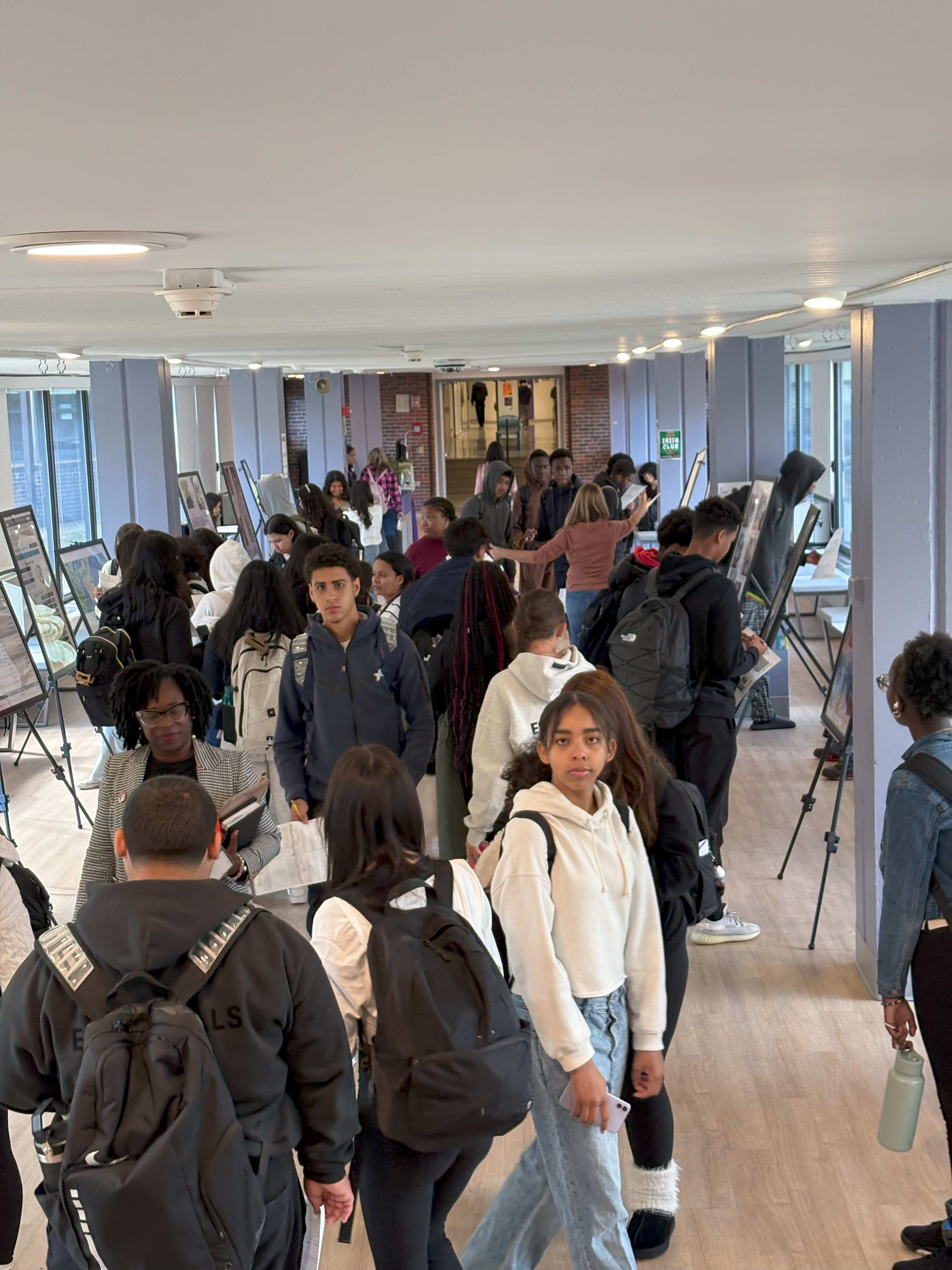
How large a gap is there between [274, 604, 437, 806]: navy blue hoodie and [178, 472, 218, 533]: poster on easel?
374 inches

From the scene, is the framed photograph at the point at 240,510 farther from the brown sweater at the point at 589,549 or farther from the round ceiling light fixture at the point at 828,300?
the round ceiling light fixture at the point at 828,300

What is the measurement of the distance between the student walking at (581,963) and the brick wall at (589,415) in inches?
800

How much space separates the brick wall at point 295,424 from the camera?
24969 mm

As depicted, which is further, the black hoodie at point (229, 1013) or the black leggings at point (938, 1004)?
the black leggings at point (938, 1004)

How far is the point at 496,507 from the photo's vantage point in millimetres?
11000

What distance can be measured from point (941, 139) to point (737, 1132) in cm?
318

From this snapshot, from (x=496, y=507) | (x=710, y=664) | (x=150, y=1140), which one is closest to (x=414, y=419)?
(x=496, y=507)

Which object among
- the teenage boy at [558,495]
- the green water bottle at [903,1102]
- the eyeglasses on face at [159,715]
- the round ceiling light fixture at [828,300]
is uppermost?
the round ceiling light fixture at [828,300]

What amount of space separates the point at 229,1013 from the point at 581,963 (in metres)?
0.93

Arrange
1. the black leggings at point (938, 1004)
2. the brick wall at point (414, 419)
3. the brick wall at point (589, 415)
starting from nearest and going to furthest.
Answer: the black leggings at point (938, 1004)
the brick wall at point (589, 415)
the brick wall at point (414, 419)

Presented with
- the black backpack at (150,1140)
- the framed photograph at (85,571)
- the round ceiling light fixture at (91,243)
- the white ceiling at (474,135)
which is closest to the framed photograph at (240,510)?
the framed photograph at (85,571)

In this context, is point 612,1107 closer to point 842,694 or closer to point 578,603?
point 842,694

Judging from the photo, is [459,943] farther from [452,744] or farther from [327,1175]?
[452,744]

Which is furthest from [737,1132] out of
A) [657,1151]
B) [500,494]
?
[500,494]
